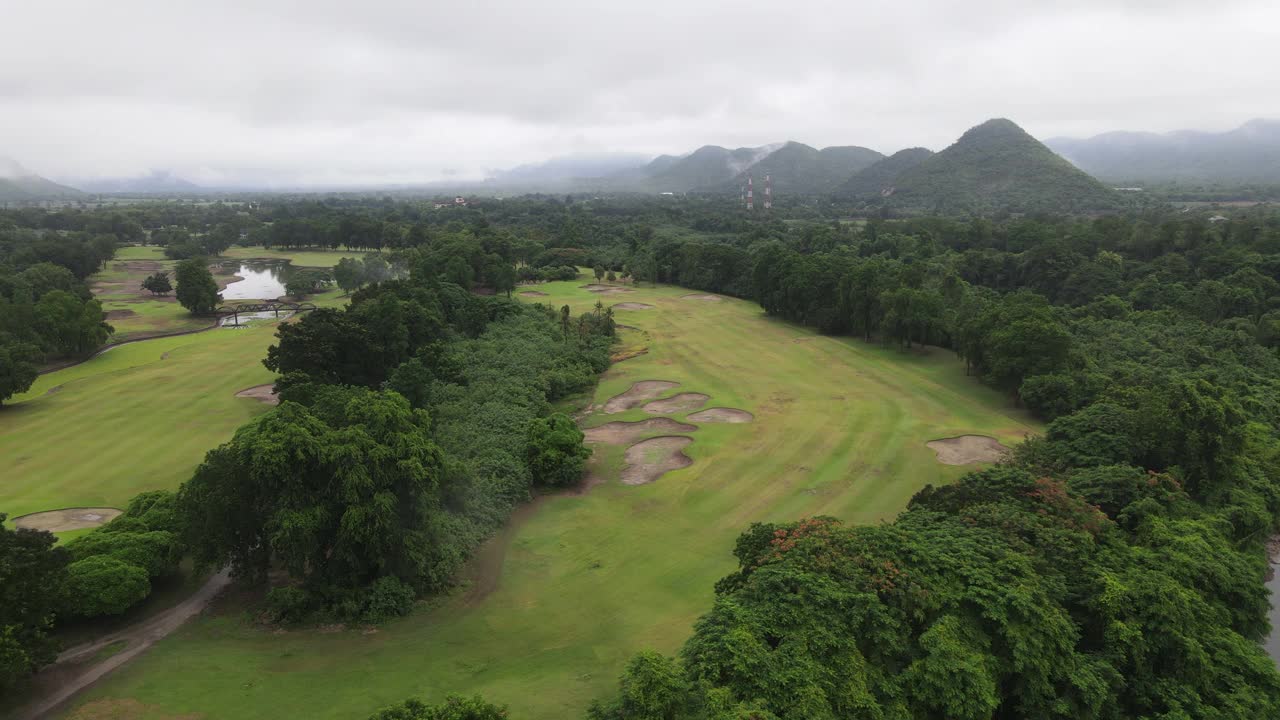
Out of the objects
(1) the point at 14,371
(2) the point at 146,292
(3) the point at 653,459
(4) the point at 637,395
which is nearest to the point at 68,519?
(1) the point at 14,371

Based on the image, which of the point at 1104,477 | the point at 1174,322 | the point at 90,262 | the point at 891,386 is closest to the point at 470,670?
the point at 1104,477

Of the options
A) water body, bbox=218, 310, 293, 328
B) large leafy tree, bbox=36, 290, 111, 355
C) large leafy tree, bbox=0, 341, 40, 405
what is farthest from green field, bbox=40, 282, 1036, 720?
water body, bbox=218, 310, 293, 328

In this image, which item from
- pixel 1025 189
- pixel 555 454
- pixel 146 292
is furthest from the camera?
pixel 1025 189

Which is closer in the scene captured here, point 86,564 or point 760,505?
point 86,564

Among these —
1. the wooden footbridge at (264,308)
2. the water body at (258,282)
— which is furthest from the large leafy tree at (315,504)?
the water body at (258,282)

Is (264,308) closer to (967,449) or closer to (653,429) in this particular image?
(653,429)

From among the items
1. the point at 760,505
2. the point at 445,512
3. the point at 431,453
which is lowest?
the point at 760,505

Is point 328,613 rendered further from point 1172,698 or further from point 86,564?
point 1172,698
